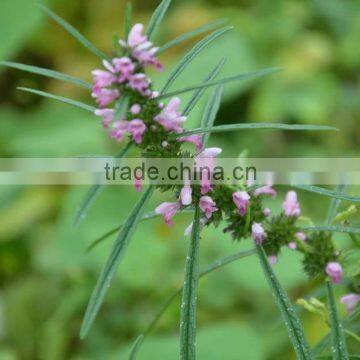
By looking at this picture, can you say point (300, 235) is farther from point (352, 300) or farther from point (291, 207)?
point (352, 300)

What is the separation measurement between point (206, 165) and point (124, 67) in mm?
185

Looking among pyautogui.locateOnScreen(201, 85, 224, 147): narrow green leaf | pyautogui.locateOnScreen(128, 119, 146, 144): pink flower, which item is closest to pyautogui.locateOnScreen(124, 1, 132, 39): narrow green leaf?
pyautogui.locateOnScreen(128, 119, 146, 144): pink flower

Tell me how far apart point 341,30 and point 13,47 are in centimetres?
154

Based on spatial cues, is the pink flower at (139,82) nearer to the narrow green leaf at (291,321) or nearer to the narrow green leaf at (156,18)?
the narrow green leaf at (156,18)

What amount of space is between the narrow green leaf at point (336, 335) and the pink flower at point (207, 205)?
0.24 m

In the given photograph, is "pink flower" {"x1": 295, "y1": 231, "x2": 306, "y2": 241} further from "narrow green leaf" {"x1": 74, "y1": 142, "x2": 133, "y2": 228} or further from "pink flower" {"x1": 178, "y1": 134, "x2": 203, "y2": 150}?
"narrow green leaf" {"x1": 74, "y1": 142, "x2": 133, "y2": 228}

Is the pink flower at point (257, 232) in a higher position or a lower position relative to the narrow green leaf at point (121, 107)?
lower

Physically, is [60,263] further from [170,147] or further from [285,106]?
[170,147]

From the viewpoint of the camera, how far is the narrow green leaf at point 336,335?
34.6 inches

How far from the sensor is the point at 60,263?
2236mm

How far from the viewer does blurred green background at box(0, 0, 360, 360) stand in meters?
2.15

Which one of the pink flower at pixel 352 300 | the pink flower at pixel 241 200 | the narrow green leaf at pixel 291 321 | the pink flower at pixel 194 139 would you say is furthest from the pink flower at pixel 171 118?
the pink flower at pixel 352 300

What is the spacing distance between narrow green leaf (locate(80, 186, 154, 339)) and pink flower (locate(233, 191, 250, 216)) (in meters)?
0.12

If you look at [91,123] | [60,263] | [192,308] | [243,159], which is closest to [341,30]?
[91,123]
